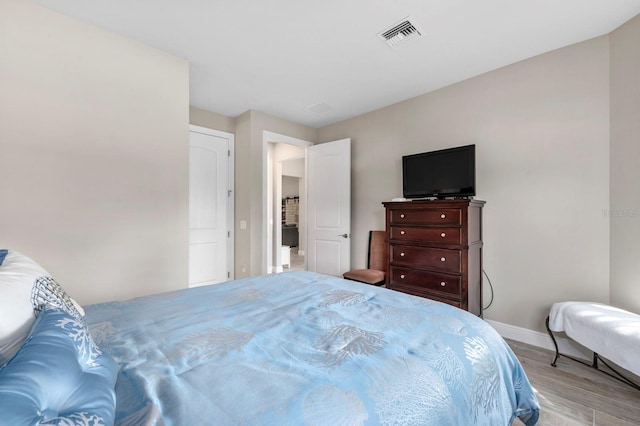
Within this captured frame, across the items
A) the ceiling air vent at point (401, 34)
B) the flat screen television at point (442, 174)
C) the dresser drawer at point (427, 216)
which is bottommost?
the dresser drawer at point (427, 216)

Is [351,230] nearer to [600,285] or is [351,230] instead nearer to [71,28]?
[600,285]

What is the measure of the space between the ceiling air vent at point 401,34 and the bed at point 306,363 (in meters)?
2.04

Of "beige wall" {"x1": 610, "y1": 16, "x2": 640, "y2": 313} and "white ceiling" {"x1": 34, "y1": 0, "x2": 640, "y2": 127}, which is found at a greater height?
"white ceiling" {"x1": 34, "y1": 0, "x2": 640, "y2": 127}

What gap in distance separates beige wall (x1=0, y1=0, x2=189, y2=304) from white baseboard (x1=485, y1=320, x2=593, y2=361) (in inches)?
126

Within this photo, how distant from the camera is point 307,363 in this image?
2.78 feet

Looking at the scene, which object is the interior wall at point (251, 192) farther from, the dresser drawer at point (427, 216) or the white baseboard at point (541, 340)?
the white baseboard at point (541, 340)

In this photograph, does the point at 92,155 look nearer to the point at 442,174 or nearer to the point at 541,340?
the point at 442,174

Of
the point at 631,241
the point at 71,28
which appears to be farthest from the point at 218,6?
the point at 631,241

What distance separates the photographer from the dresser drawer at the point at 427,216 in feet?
7.95

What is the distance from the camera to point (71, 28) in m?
2.00

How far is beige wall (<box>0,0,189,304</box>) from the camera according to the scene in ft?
5.92

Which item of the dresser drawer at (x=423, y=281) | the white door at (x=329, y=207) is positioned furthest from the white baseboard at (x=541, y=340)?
the white door at (x=329, y=207)

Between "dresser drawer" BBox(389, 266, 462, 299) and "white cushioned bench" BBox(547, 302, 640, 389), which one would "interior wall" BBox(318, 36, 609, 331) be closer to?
"white cushioned bench" BBox(547, 302, 640, 389)

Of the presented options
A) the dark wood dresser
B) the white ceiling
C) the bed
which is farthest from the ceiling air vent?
the bed
